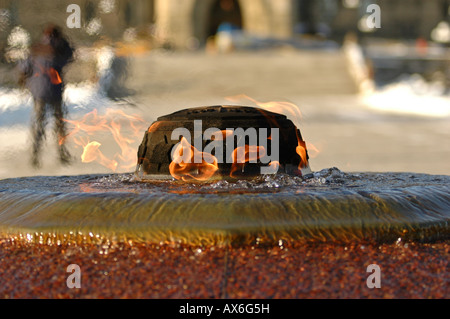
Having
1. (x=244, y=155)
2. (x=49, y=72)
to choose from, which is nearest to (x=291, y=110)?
(x=244, y=155)

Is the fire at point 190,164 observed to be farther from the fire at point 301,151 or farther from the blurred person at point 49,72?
the blurred person at point 49,72

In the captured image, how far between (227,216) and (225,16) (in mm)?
35507

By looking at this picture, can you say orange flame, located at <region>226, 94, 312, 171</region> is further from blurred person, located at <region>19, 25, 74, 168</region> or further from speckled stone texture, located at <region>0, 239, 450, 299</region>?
blurred person, located at <region>19, 25, 74, 168</region>

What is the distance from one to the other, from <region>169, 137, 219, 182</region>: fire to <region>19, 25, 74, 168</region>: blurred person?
4.98 ft

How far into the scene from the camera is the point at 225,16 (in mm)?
37031

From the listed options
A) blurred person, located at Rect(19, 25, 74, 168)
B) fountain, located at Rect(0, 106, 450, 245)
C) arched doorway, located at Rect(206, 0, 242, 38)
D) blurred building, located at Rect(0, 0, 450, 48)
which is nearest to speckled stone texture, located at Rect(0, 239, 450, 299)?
fountain, located at Rect(0, 106, 450, 245)

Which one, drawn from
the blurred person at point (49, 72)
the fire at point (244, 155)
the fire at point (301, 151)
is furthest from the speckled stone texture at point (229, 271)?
the blurred person at point (49, 72)

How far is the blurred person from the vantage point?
195 inches

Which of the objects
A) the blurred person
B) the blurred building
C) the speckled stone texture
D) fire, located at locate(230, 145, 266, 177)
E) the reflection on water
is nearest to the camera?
the speckled stone texture

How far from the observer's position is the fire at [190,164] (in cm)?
339

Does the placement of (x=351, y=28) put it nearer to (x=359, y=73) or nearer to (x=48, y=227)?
(x=359, y=73)

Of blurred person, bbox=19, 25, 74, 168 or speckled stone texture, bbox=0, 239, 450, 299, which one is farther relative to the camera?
blurred person, bbox=19, 25, 74, 168

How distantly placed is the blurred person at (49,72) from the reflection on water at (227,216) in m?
1.93

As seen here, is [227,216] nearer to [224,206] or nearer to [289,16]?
[224,206]
